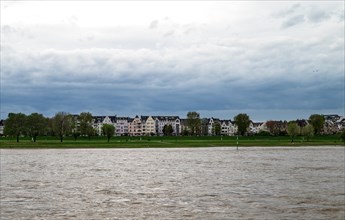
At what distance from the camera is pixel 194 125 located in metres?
193

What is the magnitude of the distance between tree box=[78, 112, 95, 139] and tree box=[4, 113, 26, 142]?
2224 centimetres

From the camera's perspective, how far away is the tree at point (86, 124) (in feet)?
436

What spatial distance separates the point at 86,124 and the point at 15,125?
26.8 m

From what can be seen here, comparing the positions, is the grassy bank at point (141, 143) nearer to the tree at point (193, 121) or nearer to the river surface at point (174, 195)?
the tree at point (193, 121)

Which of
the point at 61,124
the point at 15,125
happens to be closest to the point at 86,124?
the point at 61,124

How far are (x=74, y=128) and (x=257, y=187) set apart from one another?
109 m

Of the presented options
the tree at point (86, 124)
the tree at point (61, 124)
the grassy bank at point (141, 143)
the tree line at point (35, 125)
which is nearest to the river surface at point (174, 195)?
the grassy bank at point (141, 143)

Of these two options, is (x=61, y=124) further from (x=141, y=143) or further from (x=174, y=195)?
(x=174, y=195)

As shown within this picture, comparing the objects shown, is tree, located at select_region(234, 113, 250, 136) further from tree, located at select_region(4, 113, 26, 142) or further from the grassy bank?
tree, located at select_region(4, 113, 26, 142)

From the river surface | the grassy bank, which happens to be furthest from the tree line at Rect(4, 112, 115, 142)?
the river surface

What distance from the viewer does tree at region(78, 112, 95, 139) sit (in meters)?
133

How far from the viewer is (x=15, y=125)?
111 m

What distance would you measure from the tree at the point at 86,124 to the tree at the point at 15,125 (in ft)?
73.0

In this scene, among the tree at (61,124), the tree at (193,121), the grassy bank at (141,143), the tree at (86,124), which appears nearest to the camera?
the grassy bank at (141,143)
